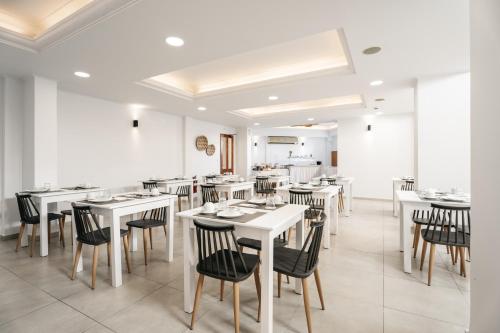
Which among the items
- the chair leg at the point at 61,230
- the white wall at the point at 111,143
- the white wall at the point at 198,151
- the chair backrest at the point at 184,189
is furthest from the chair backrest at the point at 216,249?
the white wall at the point at 198,151

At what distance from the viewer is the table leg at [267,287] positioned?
154cm

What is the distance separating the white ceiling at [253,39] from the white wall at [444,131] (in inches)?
10.7

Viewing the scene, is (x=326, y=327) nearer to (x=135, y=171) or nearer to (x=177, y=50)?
(x=177, y=50)

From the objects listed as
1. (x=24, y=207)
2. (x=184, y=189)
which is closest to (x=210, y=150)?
(x=184, y=189)

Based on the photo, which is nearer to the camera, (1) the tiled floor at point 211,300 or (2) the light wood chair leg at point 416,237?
(1) the tiled floor at point 211,300

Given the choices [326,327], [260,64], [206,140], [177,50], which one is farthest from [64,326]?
[206,140]

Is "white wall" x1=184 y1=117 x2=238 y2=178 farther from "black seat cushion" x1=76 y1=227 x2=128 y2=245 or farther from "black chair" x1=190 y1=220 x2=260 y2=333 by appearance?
"black chair" x1=190 y1=220 x2=260 y2=333

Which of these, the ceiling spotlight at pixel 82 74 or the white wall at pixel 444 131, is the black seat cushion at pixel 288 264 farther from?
the ceiling spotlight at pixel 82 74

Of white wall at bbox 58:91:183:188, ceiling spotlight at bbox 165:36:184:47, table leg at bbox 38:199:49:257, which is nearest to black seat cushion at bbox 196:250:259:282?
ceiling spotlight at bbox 165:36:184:47

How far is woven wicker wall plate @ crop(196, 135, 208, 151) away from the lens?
7704mm

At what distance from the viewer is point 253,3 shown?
2.02 metres

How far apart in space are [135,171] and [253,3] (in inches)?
196

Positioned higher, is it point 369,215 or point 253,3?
point 253,3

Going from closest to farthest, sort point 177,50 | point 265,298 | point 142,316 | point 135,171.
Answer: point 265,298 → point 142,316 → point 177,50 → point 135,171
